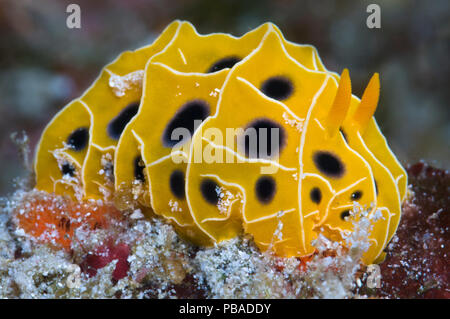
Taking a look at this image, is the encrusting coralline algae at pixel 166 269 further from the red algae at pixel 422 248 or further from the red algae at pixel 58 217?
the red algae at pixel 422 248

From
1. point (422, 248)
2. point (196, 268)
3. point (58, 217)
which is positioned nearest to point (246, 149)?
point (196, 268)

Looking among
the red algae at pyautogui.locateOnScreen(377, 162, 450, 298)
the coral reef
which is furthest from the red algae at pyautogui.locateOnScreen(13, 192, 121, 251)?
the red algae at pyautogui.locateOnScreen(377, 162, 450, 298)

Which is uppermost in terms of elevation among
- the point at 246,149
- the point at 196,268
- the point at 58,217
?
the point at 246,149

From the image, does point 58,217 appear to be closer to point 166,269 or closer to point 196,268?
point 166,269

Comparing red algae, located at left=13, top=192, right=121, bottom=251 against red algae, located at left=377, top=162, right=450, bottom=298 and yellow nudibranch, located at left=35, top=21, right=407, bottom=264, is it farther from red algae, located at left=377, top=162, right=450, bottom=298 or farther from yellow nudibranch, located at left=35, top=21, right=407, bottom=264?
red algae, located at left=377, top=162, right=450, bottom=298
